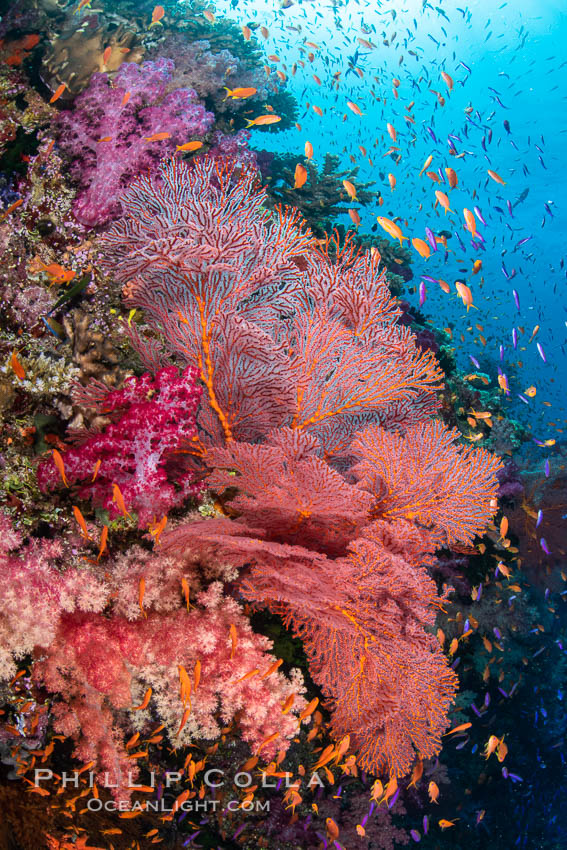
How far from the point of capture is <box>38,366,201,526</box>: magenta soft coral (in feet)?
9.21

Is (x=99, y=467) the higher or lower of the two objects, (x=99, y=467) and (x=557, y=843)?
the higher

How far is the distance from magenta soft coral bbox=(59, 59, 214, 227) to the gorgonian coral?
113 cm

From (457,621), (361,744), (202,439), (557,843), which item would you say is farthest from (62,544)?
(557,843)

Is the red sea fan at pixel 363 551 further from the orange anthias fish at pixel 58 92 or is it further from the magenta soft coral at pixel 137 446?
the orange anthias fish at pixel 58 92

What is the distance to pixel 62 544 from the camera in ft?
9.66

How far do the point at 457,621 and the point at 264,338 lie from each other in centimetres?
648

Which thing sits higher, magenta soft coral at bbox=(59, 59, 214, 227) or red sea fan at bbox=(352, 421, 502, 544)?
magenta soft coral at bbox=(59, 59, 214, 227)

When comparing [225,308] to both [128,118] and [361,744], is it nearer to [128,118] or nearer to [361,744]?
[128,118]

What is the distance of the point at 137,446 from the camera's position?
2.86m

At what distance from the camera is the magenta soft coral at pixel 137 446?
2807mm

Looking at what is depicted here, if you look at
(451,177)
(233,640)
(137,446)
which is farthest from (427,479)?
(451,177)

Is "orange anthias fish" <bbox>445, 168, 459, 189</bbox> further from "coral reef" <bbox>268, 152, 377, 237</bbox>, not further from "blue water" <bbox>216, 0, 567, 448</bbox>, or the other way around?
"blue water" <bbox>216, 0, 567, 448</bbox>


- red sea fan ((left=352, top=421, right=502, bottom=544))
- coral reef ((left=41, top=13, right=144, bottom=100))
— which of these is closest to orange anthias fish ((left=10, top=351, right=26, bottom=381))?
red sea fan ((left=352, top=421, right=502, bottom=544))

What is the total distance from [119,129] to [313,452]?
4.09 metres
